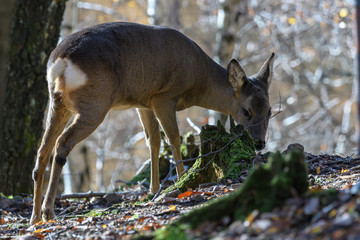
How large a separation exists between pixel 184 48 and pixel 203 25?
1271cm

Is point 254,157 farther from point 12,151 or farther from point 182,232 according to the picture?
point 12,151

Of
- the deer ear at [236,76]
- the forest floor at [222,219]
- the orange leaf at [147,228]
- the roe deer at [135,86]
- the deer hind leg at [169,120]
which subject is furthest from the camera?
the deer ear at [236,76]

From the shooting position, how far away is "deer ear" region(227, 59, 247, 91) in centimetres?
759

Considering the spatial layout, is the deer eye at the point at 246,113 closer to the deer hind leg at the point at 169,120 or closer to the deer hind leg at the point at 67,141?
the deer hind leg at the point at 169,120

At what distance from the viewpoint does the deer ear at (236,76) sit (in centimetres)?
759

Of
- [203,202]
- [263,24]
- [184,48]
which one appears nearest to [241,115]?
[184,48]

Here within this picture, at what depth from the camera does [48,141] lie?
596 cm

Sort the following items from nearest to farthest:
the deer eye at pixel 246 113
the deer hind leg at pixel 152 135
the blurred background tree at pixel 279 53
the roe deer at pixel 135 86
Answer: the roe deer at pixel 135 86 → the deer hind leg at pixel 152 135 → the deer eye at pixel 246 113 → the blurred background tree at pixel 279 53

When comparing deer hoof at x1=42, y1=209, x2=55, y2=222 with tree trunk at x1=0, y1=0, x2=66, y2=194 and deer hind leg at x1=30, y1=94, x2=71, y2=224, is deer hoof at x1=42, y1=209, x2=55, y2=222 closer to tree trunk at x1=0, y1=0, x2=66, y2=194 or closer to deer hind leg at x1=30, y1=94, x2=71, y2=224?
deer hind leg at x1=30, y1=94, x2=71, y2=224

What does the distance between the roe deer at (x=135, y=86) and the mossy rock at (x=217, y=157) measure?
265 mm

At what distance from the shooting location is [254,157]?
5.79m

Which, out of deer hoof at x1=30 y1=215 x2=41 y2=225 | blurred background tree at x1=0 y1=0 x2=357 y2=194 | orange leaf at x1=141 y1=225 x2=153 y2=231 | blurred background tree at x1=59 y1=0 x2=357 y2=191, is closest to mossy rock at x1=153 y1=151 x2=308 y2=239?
orange leaf at x1=141 y1=225 x2=153 y2=231

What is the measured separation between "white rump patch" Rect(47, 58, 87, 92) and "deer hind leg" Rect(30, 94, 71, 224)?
185 mm

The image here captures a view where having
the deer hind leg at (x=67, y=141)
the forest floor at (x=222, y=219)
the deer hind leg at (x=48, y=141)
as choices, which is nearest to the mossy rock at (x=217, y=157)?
the forest floor at (x=222, y=219)
